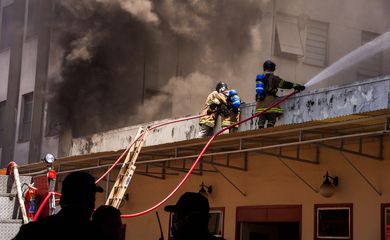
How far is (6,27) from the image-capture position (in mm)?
26672

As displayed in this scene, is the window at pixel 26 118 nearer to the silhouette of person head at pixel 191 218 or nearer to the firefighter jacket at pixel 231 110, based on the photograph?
the firefighter jacket at pixel 231 110

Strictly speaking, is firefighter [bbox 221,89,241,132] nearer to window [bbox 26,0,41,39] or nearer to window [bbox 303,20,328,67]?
window [bbox 303,20,328,67]

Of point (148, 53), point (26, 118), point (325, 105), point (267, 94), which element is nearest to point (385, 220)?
point (325, 105)

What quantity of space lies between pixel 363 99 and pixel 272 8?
13.1 meters

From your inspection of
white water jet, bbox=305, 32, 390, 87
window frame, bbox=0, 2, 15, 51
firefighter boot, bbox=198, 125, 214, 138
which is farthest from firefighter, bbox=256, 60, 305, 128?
window frame, bbox=0, 2, 15, 51

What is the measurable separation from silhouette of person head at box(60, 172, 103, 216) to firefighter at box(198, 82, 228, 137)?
9619mm

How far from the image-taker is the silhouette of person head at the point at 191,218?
4184 millimetres

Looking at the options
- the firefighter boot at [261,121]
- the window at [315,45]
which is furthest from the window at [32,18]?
the firefighter boot at [261,121]

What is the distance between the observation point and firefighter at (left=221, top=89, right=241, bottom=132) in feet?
44.3

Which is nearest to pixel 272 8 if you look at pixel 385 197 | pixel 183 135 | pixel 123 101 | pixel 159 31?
pixel 159 31

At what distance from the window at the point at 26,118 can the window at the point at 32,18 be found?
2.05m

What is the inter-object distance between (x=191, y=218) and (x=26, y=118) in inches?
828

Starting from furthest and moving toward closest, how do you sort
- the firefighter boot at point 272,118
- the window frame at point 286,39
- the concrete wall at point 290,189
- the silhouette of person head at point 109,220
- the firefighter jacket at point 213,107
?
the window frame at point 286,39
the firefighter jacket at point 213,107
the firefighter boot at point 272,118
the concrete wall at point 290,189
the silhouette of person head at point 109,220

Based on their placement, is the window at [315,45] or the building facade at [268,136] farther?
the window at [315,45]
